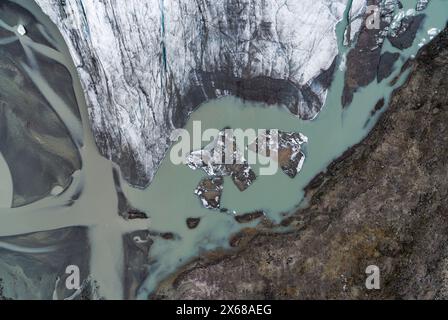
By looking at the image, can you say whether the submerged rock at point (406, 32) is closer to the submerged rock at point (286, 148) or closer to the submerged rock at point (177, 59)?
the submerged rock at point (177, 59)

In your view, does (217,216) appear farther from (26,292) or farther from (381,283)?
(26,292)

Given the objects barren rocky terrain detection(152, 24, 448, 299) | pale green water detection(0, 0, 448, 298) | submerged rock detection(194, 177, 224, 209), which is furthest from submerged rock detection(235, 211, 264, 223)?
submerged rock detection(194, 177, 224, 209)

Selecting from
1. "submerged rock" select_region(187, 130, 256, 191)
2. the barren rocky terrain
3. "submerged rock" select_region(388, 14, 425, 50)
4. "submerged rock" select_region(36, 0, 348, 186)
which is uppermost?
"submerged rock" select_region(388, 14, 425, 50)

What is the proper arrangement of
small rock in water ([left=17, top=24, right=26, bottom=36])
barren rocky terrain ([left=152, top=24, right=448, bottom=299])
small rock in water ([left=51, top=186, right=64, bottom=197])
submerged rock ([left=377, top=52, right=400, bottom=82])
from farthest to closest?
submerged rock ([left=377, top=52, right=400, bottom=82])
small rock in water ([left=51, top=186, right=64, bottom=197])
small rock in water ([left=17, top=24, right=26, bottom=36])
barren rocky terrain ([left=152, top=24, right=448, bottom=299])

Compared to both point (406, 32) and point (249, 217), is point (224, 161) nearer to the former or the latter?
point (249, 217)

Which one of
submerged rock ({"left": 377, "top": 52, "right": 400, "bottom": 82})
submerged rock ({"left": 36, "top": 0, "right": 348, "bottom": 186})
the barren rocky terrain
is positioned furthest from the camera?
submerged rock ({"left": 377, "top": 52, "right": 400, "bottom": 82})

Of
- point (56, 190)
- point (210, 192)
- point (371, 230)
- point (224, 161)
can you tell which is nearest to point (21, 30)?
point (56, 190)

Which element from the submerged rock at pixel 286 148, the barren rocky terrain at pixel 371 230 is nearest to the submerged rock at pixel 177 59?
the submerged rock at pixel 286 148

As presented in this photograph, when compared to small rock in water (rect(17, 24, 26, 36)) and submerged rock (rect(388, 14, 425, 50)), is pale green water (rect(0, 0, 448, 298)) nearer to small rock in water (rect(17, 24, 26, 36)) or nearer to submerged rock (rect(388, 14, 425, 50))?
submerged rock (rect(388, 14, 425, 50))
